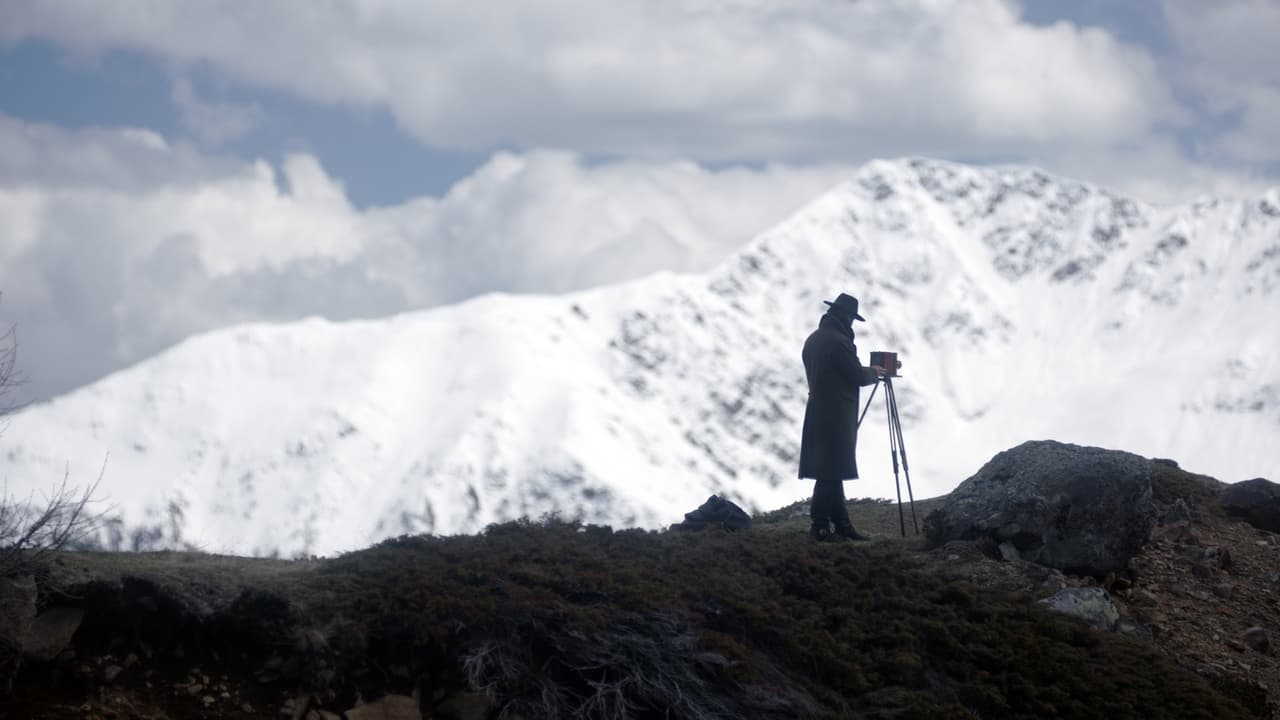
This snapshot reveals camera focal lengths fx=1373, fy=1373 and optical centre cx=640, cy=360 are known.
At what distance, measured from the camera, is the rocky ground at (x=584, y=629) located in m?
12.3

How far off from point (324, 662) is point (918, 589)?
6.76m

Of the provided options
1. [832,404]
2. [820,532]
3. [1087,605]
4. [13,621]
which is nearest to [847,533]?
[820,532]

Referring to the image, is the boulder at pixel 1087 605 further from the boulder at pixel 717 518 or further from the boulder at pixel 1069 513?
the boulder at pixel 717 518

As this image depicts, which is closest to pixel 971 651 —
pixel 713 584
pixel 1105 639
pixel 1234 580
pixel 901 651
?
pixel 901 651

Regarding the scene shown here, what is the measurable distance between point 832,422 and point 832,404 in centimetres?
25

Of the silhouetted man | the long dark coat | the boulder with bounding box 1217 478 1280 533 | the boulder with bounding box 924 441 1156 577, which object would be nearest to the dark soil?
the boulder with bounding box 924 441 1156 577

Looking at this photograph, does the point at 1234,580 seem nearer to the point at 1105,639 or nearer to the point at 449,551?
the point at 1105,639

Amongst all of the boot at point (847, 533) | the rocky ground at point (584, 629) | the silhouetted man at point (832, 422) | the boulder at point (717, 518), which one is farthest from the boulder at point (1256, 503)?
the boulder at point (717, 518)

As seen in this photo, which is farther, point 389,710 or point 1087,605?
point 1087,605

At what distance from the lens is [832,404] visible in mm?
17953

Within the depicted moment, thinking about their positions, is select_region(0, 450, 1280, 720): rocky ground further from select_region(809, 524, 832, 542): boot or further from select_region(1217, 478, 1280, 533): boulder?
select_region(1217, 478, 1280, 533): boulder

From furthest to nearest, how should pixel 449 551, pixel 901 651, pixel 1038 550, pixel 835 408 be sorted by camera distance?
pixel 835 408 < pixel 1038 550 < pixel 449 551 < pixel 901 651

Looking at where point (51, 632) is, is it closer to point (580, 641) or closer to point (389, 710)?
point (389, 710)

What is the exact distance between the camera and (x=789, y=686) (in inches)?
519
